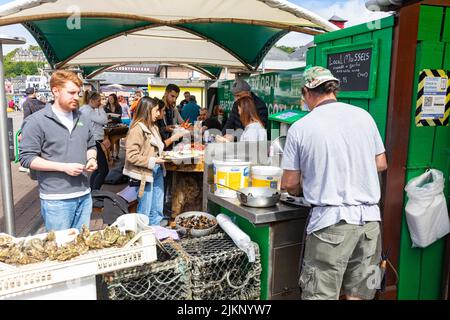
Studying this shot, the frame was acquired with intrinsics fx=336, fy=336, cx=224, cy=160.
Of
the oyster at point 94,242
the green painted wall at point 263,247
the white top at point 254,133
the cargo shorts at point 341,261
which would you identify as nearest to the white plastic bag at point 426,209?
the cargo shorts at point 341,261

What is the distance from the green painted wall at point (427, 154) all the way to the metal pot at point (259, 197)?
3.55ft

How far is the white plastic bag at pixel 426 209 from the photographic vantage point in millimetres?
2531

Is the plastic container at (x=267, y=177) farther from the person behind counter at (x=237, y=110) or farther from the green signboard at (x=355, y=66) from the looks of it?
the person behind counter at (x=237, y=110)

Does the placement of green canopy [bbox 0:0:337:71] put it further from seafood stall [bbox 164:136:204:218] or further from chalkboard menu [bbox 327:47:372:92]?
seafood stall [bbox 164:136:204:218]

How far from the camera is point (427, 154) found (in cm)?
266

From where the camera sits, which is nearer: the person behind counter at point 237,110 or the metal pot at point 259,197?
the metal pot at point 259,197

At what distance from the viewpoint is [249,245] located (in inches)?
Answer: 95.4

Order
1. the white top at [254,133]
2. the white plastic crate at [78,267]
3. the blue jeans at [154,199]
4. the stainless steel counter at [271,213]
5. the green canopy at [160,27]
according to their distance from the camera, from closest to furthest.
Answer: the white plastic crate at [78,267] < the stainless steel counter at [271,213] < the white top at [254,133] < the blue jeans at [154,199] < the green canopy at [160,27]

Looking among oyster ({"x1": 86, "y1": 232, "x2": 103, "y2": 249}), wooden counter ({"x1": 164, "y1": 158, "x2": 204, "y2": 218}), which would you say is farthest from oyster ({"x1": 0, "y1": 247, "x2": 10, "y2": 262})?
wooden counter ({"x1": 164, "y1": 158, "x2": 204, "y2": 218})

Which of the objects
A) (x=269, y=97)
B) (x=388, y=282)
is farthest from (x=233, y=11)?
(x=388, y=282)

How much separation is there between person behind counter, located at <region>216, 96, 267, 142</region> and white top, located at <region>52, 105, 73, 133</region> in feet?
6.21

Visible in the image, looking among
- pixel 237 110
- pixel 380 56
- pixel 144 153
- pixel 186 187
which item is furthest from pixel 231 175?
pixel 186 187
